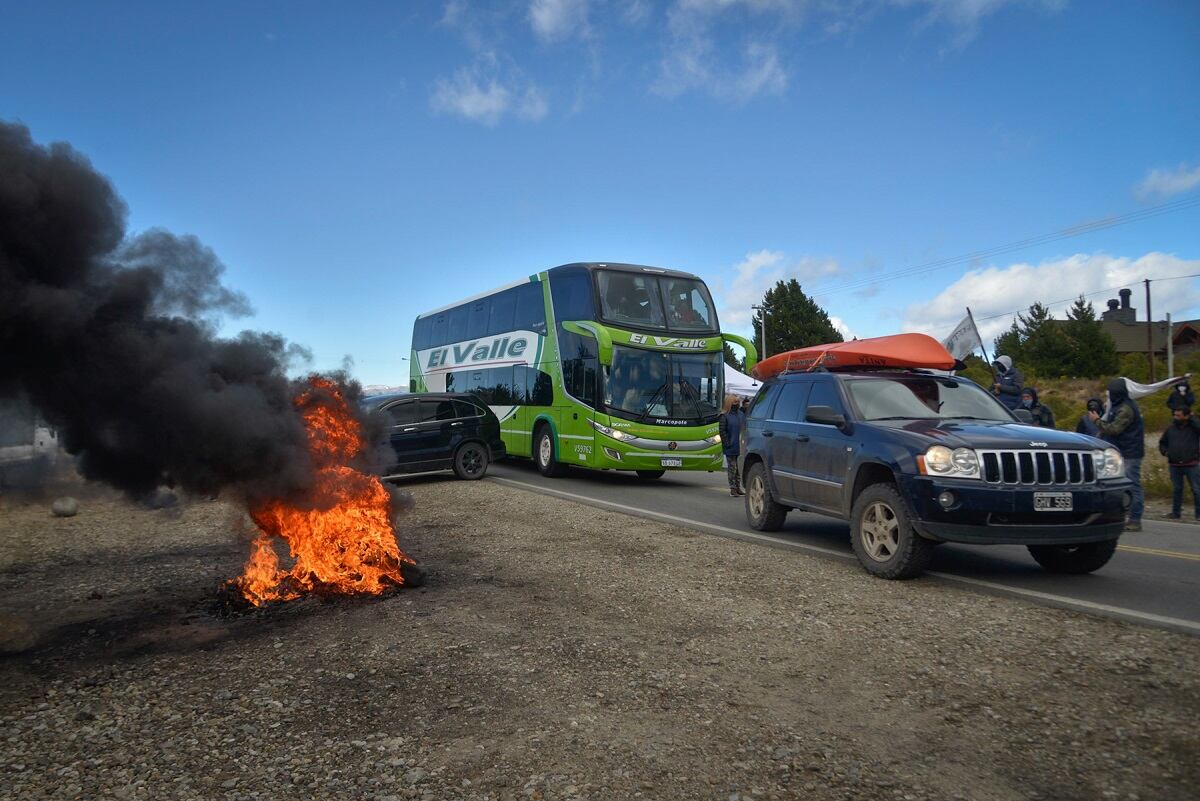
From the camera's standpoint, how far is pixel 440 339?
22.5 meters

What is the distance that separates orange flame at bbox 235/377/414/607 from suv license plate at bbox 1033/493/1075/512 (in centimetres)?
513

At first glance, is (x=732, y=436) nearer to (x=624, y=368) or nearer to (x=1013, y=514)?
(x=624, y=368)

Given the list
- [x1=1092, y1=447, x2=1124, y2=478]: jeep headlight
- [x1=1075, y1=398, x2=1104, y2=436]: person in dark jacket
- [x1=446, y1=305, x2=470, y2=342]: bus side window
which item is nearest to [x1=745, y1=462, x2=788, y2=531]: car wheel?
[x1=1092, y1=447, x2=1124, y2=478]: jeep headlight

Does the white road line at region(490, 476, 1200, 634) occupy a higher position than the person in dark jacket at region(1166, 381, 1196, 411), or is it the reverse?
the person in dark jacket at region(1166, 381, 1196, 411)

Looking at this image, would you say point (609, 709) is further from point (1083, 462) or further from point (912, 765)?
point (1083, 462)

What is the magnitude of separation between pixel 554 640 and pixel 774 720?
1.68 m

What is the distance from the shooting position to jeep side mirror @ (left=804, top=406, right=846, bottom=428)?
7.36 meters

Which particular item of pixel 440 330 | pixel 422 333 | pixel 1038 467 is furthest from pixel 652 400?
pixel 422 333

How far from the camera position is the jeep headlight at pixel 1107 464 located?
6.29 meters

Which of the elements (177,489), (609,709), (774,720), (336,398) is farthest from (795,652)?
(177,489)

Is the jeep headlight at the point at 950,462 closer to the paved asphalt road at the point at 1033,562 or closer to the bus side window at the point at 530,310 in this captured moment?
the paved asphalt road at the point at 1033,562

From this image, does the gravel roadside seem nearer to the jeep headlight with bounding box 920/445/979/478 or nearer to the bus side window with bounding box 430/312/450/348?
the jeep headlight with bounding box 920/445/979/478

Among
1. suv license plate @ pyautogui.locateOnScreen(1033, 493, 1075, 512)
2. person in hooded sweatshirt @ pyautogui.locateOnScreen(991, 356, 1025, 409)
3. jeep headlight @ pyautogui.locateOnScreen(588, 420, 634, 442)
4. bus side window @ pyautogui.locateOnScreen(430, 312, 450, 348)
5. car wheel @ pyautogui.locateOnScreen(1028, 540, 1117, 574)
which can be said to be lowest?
car wheel @ pyautogui.locateOnScreen(1028, 540, 1117, 574)

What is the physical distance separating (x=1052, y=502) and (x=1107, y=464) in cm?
70
